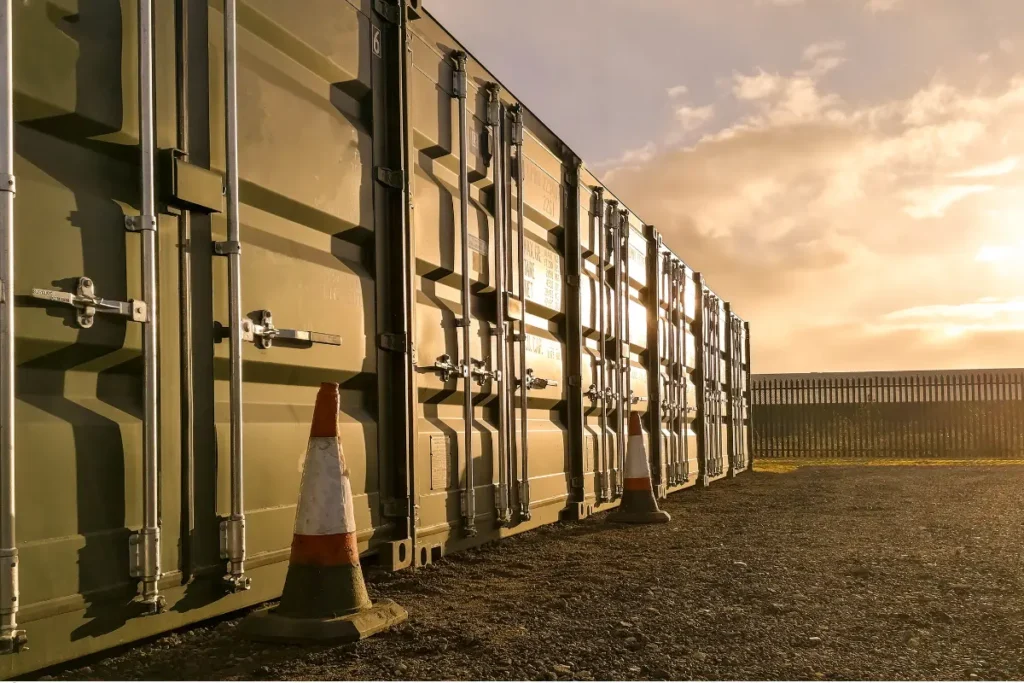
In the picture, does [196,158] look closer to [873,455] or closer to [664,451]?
[664,451]

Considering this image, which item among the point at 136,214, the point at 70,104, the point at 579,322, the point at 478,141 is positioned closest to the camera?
the point at 70,104

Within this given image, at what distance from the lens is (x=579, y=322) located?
7.09 meters

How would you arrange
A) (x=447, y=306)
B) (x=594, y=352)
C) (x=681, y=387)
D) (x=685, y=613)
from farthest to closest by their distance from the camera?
(x=681, y=387), (x=594, y=352), (x=447, y=306), (x=685, y=613)

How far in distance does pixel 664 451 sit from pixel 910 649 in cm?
637

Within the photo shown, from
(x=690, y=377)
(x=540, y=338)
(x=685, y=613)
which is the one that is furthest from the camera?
(x=690, y=377)

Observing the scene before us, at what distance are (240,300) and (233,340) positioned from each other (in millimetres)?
150

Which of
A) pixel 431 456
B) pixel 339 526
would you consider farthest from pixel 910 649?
pixel 431 456

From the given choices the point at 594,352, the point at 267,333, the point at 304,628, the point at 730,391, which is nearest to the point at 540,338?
the point at 594,352

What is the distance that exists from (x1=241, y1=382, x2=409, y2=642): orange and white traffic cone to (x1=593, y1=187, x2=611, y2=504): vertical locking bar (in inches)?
165

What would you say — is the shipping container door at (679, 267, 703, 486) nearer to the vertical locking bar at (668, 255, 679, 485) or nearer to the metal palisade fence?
the vertical locking bar at (668, 255, 679, 485)

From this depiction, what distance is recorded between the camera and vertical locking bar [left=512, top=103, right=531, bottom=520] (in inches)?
231

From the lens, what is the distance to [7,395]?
8.25 ft

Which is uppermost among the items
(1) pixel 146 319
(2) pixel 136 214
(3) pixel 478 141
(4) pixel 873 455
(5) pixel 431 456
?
(3) pixel 478 141

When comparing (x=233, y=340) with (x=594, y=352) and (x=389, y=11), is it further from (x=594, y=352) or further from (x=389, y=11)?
(x=594, y=352)
